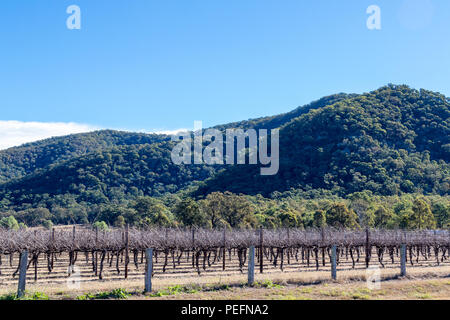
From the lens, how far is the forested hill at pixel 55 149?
331 ft

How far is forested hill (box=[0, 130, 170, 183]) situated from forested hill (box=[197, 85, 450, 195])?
55.4 metres

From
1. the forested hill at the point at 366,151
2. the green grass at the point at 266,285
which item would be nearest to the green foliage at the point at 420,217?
the forested hill at the point at 366,151

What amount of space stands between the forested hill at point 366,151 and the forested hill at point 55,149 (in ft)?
182

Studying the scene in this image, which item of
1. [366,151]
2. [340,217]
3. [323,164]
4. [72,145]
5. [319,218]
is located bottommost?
[319,218]

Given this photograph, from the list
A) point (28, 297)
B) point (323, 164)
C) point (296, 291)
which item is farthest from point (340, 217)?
point (28, 297)

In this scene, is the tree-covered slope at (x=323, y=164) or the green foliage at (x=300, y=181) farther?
the tree-covered slope at (x=323, y=164)

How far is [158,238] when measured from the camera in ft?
64.7

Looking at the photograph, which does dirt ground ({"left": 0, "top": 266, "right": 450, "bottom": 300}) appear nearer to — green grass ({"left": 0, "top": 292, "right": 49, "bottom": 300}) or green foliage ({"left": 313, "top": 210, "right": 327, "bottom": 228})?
green grass ({"left": 0, "top": 292, "right": 49, "bottom": 300})

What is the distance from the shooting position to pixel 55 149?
380 ft

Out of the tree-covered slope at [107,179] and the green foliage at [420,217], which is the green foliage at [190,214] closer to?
the green foliage at [420,217]

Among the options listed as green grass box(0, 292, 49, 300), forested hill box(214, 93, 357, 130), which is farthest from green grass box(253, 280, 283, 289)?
forested hill box(214, 93, 357, 130)

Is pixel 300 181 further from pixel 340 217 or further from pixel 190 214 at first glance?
pixel 190 214

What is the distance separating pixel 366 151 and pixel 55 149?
89.4m

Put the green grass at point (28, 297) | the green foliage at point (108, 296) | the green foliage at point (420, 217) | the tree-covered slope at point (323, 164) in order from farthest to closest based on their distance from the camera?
the tree-covered slope at point (323, 164)
the green foliage at point (420, 217)
the green foliage at point (108, 296)
the green grass at point (28, 297)
